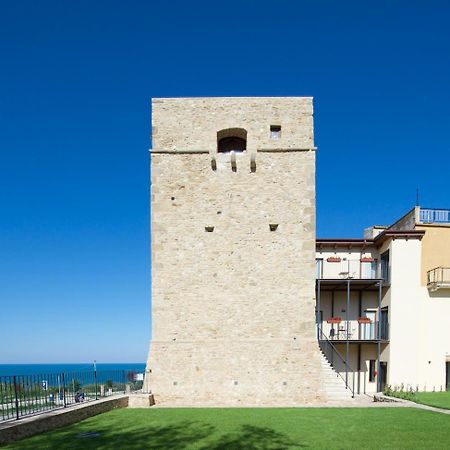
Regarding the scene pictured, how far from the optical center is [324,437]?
32.6 feet

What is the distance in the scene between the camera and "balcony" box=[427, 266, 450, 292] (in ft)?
66.9

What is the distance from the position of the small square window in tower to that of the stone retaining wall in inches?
480

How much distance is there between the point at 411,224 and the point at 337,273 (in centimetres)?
458

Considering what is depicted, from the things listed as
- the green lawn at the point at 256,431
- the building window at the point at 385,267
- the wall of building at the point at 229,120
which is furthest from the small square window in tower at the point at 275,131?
the green lawn at the point at 256,431

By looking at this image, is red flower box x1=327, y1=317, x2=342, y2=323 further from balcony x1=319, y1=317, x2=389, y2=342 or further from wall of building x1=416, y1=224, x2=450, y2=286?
wall of building x1=416, y1=224, x2=450, y2=286

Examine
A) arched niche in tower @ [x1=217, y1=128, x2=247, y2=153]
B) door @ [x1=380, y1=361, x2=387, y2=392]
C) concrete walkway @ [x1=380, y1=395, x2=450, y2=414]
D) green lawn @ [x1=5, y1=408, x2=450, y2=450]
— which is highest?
arched niche in tower @ [x1=217, y1=128, x2=247, y2=153]

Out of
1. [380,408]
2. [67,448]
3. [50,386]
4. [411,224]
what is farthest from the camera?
[411,224]

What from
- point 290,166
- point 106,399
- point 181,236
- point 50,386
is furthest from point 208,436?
point 290,166

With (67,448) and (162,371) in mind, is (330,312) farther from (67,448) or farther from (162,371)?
(67,448)

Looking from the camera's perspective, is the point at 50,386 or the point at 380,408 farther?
the point at 380,408

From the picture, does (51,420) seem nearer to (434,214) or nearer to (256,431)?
(256,431)

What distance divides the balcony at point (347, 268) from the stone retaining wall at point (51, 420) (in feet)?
39.4

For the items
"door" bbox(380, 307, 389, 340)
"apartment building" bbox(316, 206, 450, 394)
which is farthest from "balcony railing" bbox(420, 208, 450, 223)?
"door" bbox(380, 307, 389, 340)

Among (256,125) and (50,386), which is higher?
(256,125)
